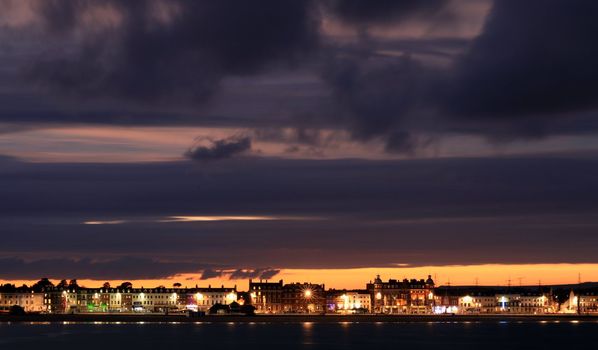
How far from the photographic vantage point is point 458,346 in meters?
A: 138

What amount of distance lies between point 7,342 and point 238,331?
4265 centimetres

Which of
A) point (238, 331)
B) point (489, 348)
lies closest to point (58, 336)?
point (238, 331)

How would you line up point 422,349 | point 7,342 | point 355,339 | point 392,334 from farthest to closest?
point 392,334, point 355,339, point 7,342, point 422,349

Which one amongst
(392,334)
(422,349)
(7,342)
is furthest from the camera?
(392,334)

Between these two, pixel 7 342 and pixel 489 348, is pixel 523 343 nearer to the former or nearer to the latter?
pixel 489 348

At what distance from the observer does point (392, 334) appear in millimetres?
167750

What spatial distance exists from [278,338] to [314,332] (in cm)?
2041

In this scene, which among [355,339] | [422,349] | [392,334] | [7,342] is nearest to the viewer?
[422,349]

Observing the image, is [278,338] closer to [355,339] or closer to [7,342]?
[355,339]

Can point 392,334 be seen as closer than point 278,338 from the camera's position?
No

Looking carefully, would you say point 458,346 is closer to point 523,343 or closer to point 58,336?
point 523,343

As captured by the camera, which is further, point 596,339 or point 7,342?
point 596,339

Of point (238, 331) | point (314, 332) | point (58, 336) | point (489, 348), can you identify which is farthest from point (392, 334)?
point (58, 336)

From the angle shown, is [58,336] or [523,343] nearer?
[523,343]
